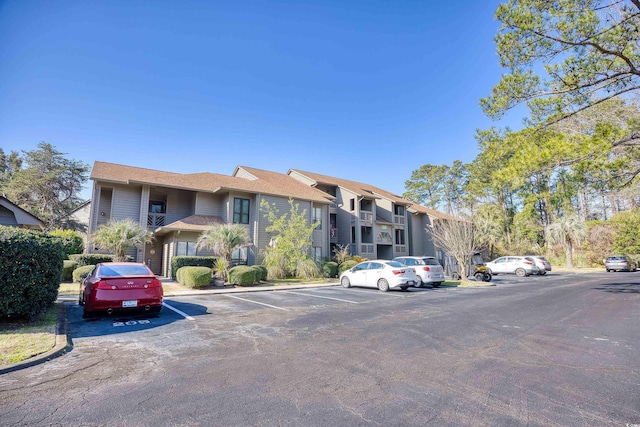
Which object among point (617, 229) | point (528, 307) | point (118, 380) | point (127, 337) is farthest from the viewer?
point (617, 229)

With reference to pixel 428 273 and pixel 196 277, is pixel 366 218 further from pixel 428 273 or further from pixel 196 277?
pixel 196 277

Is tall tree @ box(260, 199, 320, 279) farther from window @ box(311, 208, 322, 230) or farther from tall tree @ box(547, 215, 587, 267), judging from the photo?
tall tree @ box(547, 215, 587, 267)

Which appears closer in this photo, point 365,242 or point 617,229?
point 365,242

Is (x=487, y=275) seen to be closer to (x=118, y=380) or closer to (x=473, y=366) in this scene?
(x=473, y=366)

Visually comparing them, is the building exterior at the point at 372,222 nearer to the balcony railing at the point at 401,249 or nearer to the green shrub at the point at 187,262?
the balcony railing at the point at 401,249

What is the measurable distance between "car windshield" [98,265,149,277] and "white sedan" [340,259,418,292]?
33.6 ft

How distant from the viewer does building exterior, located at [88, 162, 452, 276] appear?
2067cm

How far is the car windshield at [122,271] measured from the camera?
8264 mm

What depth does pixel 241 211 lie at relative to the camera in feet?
77.3

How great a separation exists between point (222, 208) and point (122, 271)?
15714mm

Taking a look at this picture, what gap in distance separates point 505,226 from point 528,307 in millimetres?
43911

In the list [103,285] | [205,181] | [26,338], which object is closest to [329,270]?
[205,181]

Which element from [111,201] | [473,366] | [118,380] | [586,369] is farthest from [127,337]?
[111,201]

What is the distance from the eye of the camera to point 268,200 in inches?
959
